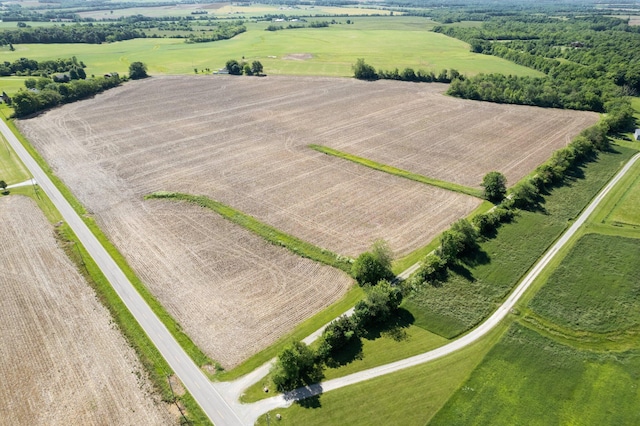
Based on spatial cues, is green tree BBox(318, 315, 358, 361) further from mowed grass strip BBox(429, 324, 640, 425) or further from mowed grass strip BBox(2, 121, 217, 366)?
mowed grass strip BBox(429, 324, 640, 425)

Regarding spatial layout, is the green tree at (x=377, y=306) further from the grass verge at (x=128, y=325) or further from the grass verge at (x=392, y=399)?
the grass verge at (x=128, y=325)

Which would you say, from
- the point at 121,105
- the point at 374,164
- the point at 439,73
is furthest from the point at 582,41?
the point at 121,105

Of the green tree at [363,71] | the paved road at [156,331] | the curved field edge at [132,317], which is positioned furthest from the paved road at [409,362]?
the green tree at [363,71]

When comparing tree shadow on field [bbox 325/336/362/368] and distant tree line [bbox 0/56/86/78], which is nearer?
tree shadow on field [bbox 325/336/362/368]

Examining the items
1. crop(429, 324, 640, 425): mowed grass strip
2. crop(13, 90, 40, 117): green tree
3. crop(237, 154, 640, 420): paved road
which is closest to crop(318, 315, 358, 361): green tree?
crop(237, 154, 640, 420): paved road

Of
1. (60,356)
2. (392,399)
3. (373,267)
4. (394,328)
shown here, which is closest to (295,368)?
(392,399)
